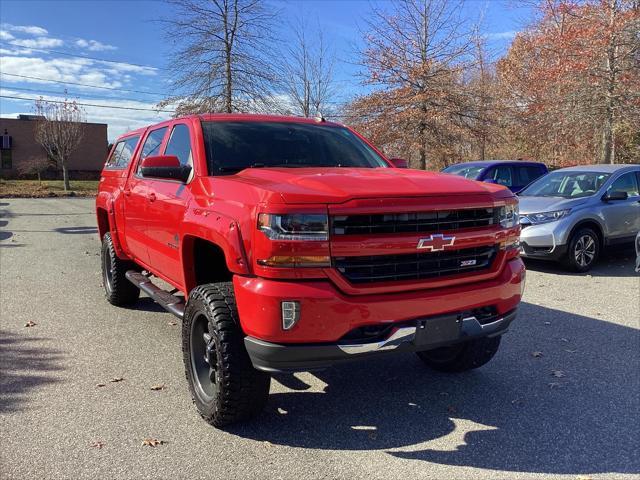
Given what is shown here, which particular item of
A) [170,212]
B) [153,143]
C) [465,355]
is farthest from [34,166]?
[465,355]

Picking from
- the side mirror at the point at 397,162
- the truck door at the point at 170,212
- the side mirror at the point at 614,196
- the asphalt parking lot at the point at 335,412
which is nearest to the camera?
the asphalt parking lot at the point at 335,412

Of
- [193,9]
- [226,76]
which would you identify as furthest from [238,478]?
[193,9]

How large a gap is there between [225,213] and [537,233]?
6491 mm

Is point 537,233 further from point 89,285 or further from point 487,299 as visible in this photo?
point 89,285

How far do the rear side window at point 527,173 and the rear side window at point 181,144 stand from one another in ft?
32.2

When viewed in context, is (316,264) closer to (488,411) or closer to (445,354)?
(488,411)

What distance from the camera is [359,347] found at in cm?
287

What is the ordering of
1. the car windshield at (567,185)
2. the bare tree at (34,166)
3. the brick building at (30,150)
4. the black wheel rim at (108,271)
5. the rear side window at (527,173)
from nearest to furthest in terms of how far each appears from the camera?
the black wheel rim at (108,271)
the car windshield at (567,185)
the rear side window at (527,173)
the bare tree at (34,166)
the brick building at (30,150)

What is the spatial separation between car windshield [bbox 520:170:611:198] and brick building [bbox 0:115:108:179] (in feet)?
140

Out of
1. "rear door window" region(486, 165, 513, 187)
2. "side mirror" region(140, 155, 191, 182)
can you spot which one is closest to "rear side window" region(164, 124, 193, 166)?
"side mirror" region(140, 155, 191, 182)

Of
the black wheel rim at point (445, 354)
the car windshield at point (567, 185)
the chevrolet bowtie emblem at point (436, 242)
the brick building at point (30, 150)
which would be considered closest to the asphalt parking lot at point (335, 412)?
the black wheel rim at point (445, 354)

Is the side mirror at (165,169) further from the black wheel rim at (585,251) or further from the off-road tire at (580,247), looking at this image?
the black wheel rim at (585,251)

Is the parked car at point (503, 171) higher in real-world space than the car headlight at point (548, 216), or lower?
higher

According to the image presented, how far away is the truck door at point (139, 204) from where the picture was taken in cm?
478
